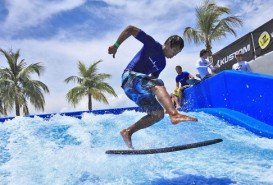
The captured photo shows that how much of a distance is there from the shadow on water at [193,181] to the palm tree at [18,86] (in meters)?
25.8

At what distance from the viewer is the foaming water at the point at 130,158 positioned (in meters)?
4.27

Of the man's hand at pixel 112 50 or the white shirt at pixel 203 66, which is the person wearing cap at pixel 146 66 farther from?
the white shirt at pixel 203 66

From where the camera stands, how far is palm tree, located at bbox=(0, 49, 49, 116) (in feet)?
93.4

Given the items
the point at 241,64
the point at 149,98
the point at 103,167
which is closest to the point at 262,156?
the point at 149,98

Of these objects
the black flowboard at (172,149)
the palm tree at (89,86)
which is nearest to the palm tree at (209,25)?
the palm tree at (89,86)

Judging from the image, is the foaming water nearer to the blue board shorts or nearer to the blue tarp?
the blue tarp

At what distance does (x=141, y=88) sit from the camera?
450 cm

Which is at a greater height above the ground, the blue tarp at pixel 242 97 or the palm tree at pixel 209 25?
the palm tree at pixel 209 25

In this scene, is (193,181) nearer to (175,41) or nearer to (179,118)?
(179,118)

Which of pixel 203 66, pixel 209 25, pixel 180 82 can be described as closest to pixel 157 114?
pixel 203 66

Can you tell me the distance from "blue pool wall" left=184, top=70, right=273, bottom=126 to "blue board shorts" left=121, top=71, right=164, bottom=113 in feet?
11.6

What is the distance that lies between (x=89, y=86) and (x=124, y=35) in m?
28.2

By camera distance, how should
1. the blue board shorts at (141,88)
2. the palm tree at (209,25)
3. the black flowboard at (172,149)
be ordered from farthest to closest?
the palm tree at (209,25) → the blue board shorts at (141,88) → the black flowboard at (172,149)

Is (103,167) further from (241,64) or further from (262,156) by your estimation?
(241,64)
